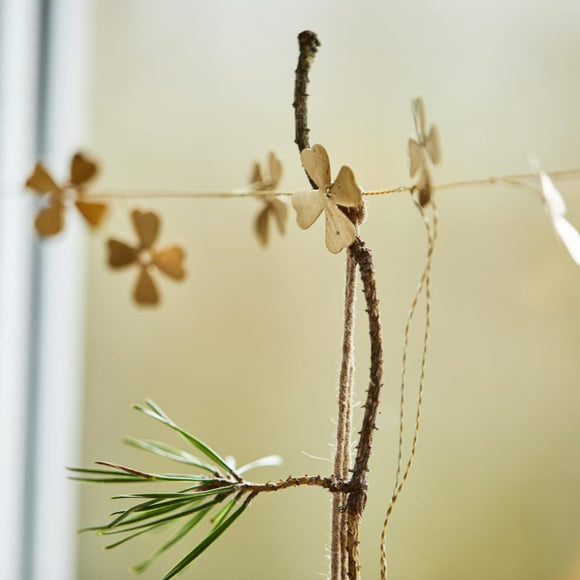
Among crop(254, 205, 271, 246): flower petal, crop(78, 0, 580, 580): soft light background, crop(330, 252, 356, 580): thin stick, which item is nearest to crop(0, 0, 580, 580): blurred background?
crop(78, 0, 580, 580): soft light background

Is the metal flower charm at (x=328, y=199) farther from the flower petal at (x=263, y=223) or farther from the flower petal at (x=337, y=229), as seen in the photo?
the flower petal at (x=263, y=223)

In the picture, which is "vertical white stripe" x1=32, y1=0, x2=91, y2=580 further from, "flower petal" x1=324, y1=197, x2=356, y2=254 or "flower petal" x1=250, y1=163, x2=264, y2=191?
"flower petal" x1=324, y1=197, x2=356, y2=254

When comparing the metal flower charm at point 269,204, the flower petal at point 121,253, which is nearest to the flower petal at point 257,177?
→ the metal flower charm at point 269,204

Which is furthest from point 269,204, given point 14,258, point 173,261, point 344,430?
point 14,258

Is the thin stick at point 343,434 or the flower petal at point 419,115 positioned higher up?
the flower petal at point 419,115

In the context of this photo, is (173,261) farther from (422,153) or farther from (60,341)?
A: (60,341)

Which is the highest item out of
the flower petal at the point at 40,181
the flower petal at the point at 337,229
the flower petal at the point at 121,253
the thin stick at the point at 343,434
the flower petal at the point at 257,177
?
the flower petal at the point at 40,181

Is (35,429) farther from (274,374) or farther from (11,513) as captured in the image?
(274,374)

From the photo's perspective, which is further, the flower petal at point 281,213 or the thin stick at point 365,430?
the flower petal at point 281,213
